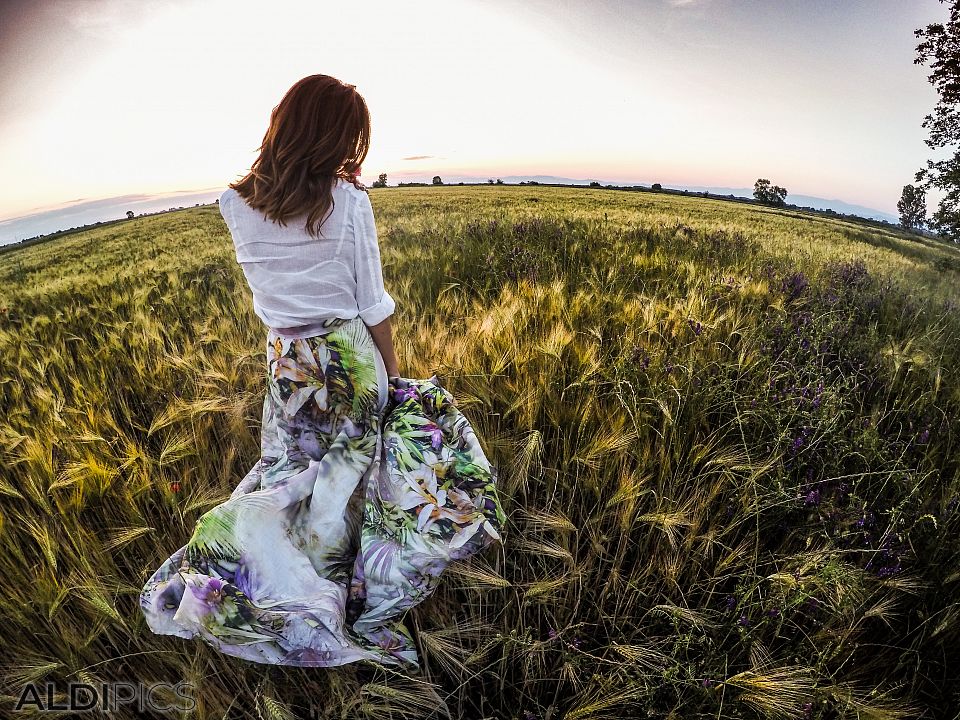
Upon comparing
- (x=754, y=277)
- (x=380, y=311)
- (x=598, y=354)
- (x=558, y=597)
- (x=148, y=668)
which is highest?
(x=754, y=277)

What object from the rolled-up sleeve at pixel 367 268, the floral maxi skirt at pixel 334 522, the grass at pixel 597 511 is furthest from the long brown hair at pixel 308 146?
the grass at pixel 597 511

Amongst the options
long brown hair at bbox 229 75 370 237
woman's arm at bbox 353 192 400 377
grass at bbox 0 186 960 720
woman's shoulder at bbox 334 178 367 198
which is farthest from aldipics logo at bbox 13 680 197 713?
woman's shoulder at bbox 334 178 367 198

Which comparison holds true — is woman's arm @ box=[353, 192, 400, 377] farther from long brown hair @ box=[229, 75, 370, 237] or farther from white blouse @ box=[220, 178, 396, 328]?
long brown hair @ box=[229, 75, 370, 237]

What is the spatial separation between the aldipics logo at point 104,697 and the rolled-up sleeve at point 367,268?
122 cm

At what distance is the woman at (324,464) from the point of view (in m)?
1.24

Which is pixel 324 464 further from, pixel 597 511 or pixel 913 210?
pixel 913 210

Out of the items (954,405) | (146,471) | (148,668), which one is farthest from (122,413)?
(954,405)

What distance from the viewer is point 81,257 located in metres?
8.12

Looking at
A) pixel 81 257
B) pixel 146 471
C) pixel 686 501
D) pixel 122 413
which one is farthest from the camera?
pixel 81 257

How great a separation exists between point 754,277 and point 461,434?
3.09 m

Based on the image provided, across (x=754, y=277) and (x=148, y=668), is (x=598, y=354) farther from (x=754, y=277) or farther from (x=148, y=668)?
(x=754, y=277)

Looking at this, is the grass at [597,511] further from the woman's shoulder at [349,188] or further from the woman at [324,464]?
the woman's shoulder at [349,188]

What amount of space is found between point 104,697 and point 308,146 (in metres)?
1.73

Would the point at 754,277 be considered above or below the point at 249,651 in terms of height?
above
